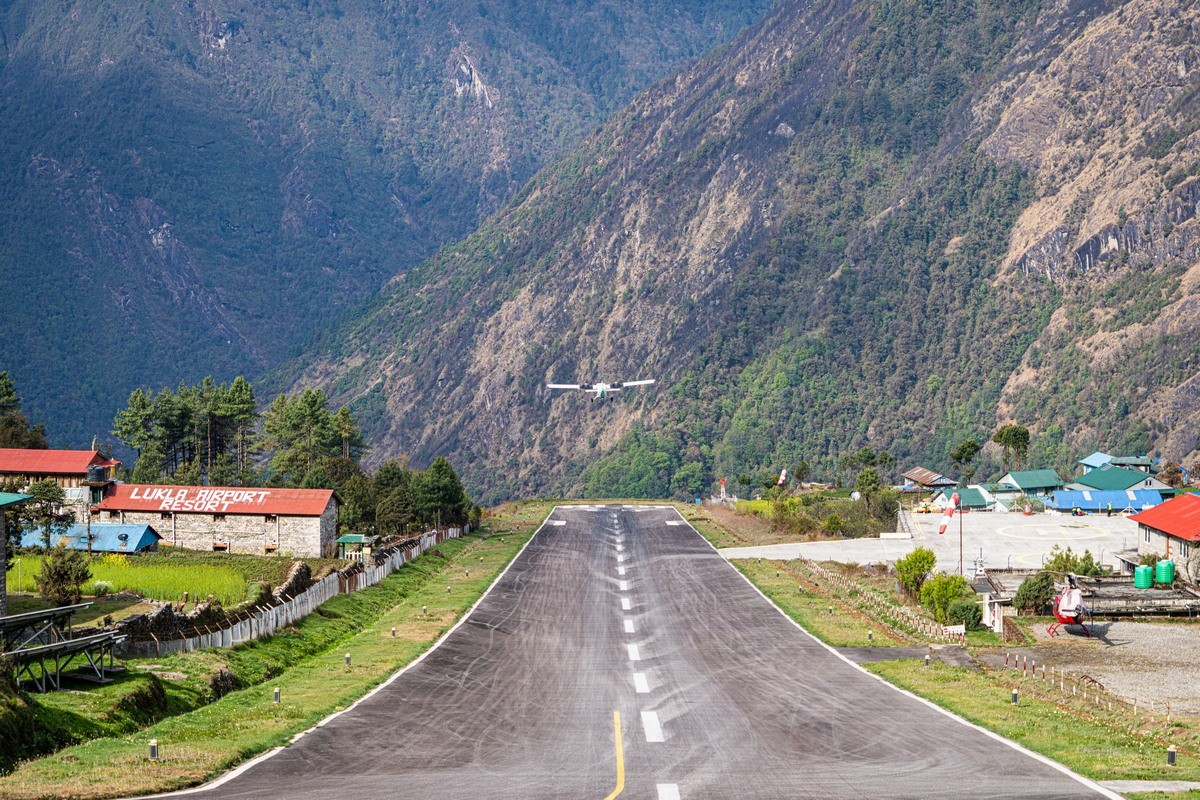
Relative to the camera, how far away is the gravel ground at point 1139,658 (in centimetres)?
4297

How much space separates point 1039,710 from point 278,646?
27.2 meters

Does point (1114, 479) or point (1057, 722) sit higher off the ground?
point (1114, 479)

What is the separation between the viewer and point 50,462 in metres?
88.9

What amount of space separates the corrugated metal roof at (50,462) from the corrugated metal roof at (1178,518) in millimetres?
65727

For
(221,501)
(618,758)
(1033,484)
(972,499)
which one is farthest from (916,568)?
(1033,484)

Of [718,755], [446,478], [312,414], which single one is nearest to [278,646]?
[718,755]

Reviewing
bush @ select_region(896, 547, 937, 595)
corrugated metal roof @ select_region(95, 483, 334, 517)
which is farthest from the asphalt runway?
corrugated metal roof @ select_region(95, 483, 334, 517)

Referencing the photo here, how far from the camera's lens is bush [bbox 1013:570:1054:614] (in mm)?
62719

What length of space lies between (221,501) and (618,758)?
62172 mm

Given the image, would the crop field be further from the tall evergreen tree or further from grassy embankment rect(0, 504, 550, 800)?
the tall evergreen tree

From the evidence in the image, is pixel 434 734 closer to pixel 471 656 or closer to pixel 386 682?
pixel 386 682

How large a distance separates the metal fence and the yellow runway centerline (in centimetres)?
1590

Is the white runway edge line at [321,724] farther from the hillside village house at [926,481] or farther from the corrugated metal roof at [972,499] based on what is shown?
the hillside village house at [926,481]

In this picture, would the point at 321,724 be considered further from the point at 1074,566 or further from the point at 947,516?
the point at 947,516
